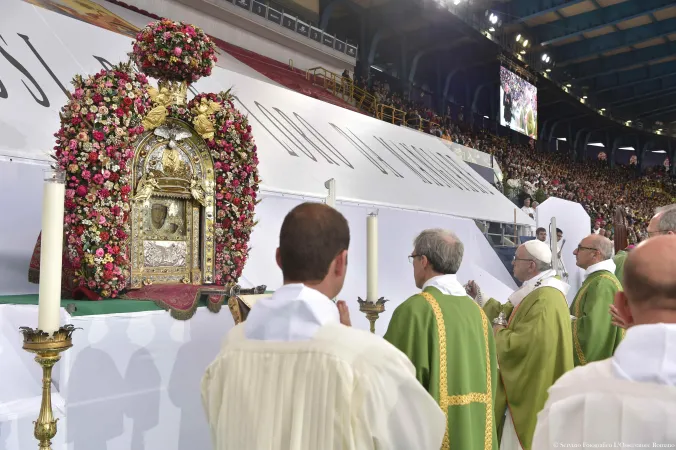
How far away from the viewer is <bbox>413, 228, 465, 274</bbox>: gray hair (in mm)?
2799

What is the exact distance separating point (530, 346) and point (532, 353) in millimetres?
55

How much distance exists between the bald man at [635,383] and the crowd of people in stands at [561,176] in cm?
1482

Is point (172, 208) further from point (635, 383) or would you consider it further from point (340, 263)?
point (635, 383)

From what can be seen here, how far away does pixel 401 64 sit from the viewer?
2220 cm

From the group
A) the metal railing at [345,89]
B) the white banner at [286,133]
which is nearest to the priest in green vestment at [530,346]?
the white banner at [286,133]

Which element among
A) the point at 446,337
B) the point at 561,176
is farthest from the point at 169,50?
the point at 561,176

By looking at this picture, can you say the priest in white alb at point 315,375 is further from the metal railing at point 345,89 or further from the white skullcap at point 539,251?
the metal railing at point 345,89

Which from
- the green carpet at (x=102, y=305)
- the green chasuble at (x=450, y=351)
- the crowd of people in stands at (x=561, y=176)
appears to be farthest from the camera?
the crowd of people in stands at (x=561, y=176)

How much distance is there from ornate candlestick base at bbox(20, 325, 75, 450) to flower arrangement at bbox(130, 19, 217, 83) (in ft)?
7.15

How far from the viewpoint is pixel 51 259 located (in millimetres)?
2207

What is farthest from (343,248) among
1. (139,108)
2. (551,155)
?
(551,155)

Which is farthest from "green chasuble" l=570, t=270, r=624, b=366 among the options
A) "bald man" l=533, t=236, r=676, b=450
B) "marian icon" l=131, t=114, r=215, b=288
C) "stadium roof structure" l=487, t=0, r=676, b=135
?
"stadium roof structure" l=487, t=0, r=676, b=135

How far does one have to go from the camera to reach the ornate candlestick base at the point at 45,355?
2.06m

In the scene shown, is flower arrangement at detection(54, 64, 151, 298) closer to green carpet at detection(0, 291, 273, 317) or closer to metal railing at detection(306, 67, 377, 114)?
green carpet at detection(0, 291, 273, 317)
